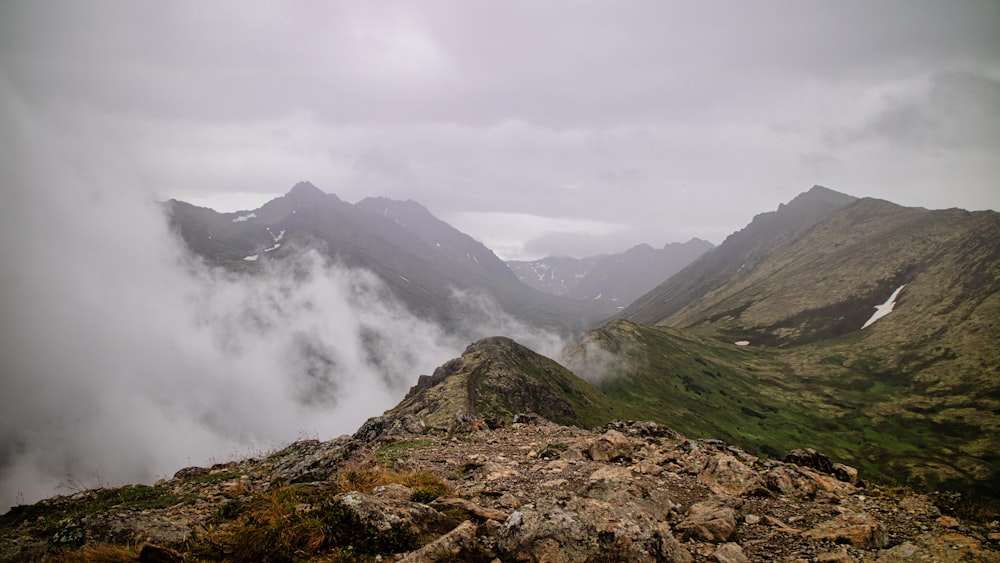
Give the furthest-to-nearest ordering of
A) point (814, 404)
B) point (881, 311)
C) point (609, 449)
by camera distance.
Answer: point (881, 311) → point (814, 404) → point (609, 449)

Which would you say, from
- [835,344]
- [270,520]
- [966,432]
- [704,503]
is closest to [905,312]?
[835,344]

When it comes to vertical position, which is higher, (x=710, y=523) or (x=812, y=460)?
(x=710, y=523)

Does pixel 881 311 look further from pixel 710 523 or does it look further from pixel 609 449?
pixel 710 523

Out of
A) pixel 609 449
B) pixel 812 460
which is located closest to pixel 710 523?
pixel 609 449

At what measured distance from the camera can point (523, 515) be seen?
8.71 meters

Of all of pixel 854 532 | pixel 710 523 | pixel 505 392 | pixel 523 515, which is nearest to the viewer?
pixel 523 515

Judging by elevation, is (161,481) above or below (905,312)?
above

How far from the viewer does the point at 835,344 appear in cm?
18462

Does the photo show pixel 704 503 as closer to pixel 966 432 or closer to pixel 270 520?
pixel 270 520

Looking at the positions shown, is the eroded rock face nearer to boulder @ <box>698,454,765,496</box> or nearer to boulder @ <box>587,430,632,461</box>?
boulder @ <box>698,454,765,496</box>

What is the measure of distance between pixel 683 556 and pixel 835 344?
232717 mm

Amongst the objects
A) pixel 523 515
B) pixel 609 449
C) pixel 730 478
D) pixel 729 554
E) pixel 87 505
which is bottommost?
pixel 730 478

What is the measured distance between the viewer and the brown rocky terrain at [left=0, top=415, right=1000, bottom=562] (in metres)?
7.99

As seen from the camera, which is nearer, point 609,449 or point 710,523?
point 710,523
